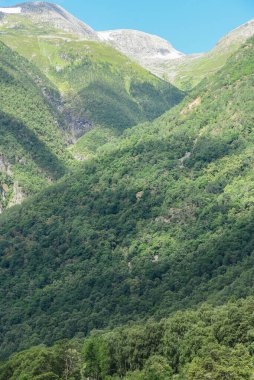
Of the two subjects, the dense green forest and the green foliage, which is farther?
the green foliage

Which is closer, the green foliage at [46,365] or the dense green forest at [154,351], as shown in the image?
the dense green forest at [154,351]

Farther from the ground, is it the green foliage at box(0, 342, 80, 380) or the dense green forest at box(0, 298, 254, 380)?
the green foliage at box(0, 342, 80, 380)

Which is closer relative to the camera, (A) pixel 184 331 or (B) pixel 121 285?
(A) pixel 184 331

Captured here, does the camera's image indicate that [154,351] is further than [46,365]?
Yes

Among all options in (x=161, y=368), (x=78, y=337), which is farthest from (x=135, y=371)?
(x=78, y=337)

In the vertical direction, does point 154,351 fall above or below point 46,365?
below

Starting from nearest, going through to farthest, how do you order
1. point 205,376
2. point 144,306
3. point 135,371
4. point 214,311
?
point 205,376
point 135,371
point 214,311
point 144,306

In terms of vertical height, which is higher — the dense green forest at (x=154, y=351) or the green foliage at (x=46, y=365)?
the green foliage at (x=46, y=365)

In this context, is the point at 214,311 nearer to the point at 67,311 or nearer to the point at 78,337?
the point at 78,337
